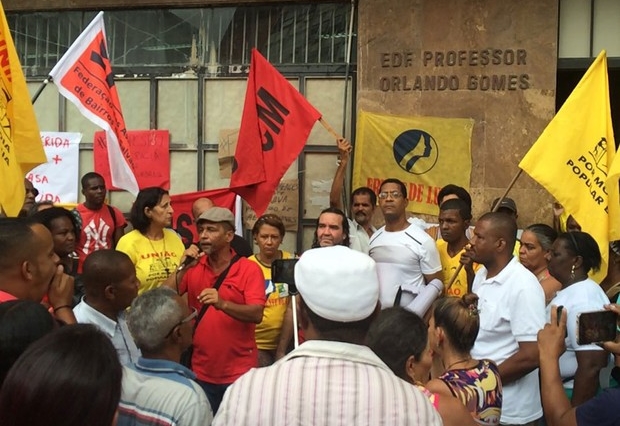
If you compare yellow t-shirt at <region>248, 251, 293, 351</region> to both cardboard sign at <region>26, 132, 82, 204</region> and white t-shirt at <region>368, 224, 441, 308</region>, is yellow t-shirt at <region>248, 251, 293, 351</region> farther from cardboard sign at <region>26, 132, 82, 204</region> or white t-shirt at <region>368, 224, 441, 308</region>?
cardboard sign at <region>26, 132, 82, 204</region>

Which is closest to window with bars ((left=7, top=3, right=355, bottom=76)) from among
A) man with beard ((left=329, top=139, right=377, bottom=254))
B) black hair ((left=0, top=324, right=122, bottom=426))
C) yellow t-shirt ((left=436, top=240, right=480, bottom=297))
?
man with beard ((left=329, top=139, right=377, bottom=254))

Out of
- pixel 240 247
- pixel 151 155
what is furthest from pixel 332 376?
A: pixel 151 155

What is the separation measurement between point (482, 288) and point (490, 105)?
370cm

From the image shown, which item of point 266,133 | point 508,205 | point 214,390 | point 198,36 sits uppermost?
point 198,36

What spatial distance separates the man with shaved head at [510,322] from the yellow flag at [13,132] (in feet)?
9.22

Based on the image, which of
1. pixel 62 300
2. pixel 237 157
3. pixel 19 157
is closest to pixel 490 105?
pixel 237 157

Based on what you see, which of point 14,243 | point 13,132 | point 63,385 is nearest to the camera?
point 63,385

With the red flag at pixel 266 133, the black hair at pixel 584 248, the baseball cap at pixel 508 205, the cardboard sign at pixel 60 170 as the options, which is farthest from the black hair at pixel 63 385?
the cardboard sign at pixel 60 170

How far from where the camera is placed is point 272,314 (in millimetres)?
5406

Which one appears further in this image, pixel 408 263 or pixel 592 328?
pixel 408 263

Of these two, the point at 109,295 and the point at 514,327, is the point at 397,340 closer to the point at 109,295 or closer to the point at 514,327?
the point at 514,327

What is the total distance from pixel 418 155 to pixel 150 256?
329 cm

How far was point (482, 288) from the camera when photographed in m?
4.20

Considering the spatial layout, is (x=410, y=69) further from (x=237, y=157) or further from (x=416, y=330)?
(x=416, y=330)
